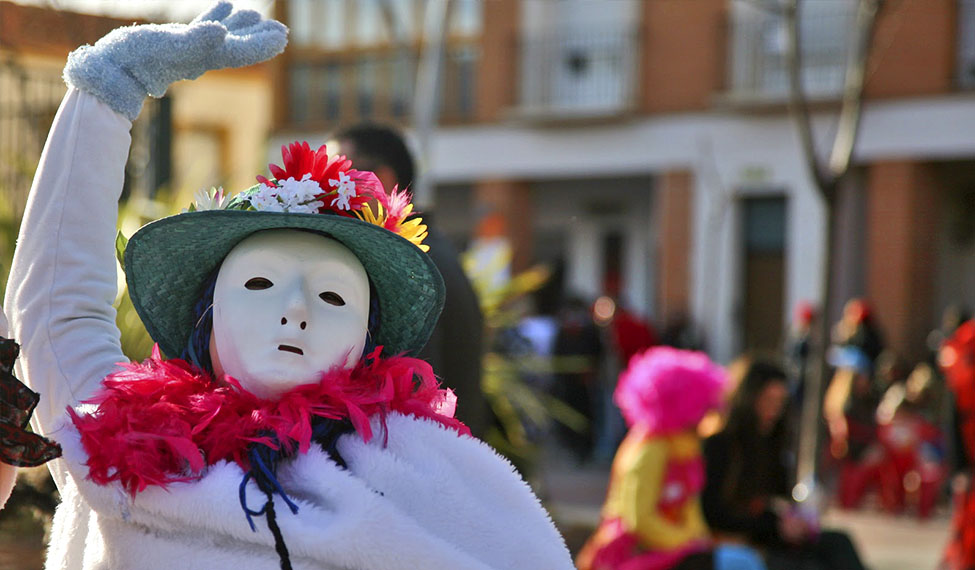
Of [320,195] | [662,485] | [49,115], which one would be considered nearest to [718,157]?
[49,115]

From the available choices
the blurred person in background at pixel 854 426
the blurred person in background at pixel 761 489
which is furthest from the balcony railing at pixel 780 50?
the blurred person in background at pixel 761 489

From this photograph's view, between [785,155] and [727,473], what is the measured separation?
39.4 feet

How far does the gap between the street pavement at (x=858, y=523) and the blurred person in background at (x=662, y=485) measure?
1.32 meters

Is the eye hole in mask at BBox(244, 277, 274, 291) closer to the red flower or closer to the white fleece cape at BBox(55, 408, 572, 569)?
the red flower

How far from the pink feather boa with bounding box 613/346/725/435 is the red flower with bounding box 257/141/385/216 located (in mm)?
3302

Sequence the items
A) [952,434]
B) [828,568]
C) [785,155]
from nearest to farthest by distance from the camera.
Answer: [828,568] → [952,434] → [785,155]

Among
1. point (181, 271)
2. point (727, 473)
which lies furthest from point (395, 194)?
point (727, 473)

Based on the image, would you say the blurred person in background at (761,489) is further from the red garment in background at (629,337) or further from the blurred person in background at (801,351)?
the red garment in background at (629,337)

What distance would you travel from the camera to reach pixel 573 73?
743 inches

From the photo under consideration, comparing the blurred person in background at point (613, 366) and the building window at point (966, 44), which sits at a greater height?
the building window at point (966, 44)

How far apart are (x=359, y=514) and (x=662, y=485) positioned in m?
3.50

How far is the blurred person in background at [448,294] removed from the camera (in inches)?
127

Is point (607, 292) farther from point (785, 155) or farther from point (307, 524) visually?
point (307, 524)

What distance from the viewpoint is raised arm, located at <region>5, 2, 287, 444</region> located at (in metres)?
2.20
